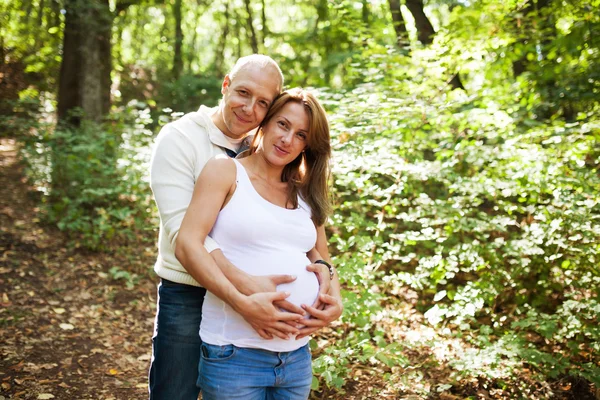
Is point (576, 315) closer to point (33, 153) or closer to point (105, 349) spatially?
point (105, 349)

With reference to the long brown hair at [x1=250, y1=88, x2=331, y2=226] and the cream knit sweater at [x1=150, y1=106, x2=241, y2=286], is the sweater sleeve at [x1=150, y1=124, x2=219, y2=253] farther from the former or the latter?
the long brown hair at [x1=250, y1=88, x2=331, y2=226]

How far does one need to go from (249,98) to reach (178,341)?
117cm

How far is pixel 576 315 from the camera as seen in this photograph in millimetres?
3598

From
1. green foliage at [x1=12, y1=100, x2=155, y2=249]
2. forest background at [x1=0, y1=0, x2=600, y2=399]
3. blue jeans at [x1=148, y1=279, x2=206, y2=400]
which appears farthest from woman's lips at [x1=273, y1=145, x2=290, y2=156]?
green foliage at [x1=12, y1=100, x2=155, y2=249]

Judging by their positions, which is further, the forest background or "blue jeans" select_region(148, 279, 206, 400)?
the forest background

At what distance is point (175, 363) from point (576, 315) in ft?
9.93

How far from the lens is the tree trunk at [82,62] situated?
797 centimetres

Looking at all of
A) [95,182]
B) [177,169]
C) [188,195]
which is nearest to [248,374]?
[188,195]

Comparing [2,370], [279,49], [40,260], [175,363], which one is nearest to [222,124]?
[175,363]

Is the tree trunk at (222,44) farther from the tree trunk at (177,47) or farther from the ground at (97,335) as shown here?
the ground at (97,335)

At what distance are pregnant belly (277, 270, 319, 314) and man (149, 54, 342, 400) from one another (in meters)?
0.04

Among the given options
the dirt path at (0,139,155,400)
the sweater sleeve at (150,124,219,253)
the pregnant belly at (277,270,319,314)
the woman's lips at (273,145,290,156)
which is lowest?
the dirt path at (0,139,155,400)

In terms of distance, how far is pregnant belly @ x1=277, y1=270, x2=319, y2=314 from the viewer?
1952 mm

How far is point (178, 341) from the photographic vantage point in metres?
Result: 2.18
